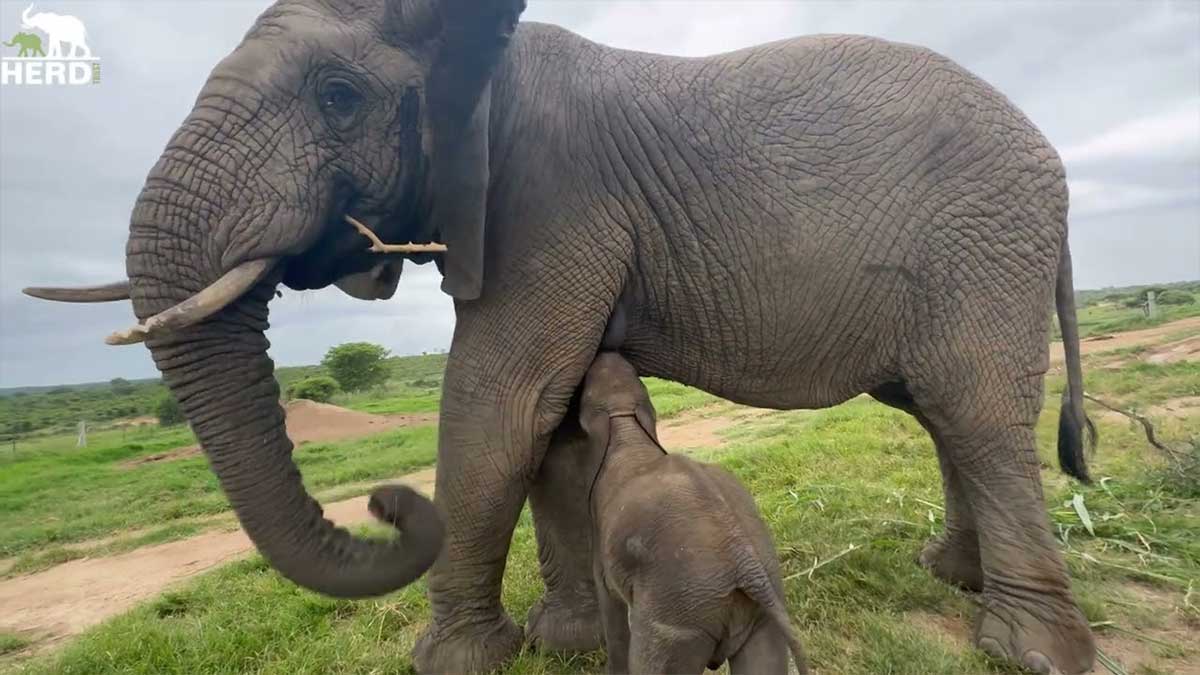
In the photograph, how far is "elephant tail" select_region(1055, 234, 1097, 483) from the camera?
3.99 m

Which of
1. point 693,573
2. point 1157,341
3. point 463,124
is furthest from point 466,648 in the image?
point 1157,341

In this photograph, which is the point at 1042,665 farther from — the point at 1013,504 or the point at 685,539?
the point at 685,539

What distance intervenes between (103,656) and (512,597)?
7.38 feet

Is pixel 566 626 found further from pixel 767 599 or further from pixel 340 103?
pixel 340 103

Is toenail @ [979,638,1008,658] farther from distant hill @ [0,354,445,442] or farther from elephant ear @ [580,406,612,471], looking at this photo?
distant hill @ [0,354,445,442]

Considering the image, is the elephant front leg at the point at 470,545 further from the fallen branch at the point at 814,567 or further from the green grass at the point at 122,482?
the green grass at the point at 122,482

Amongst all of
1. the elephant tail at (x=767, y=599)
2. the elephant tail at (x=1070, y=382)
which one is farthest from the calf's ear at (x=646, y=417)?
the elephant tail at (x=1070, y=382)

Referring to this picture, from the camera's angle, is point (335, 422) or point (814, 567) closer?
point (814, 567)

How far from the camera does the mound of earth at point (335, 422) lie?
72.7ft

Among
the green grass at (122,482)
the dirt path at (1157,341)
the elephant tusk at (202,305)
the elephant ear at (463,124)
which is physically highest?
the elephant ear at (463,124)

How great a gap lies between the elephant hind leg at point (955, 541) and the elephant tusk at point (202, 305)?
3258 millimetres

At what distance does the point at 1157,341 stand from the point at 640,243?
25668 mm

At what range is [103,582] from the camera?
757 centimetres

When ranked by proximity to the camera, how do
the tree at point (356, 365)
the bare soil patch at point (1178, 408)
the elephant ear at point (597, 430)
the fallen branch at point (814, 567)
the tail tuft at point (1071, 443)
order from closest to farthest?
the elephant ear at point (597, 430) → the fallen branch at point (814, 567) → the tail tuft at point (1071, 443) → the bare soil patch at point (1178, 408) → the tree at point (356, 365)
